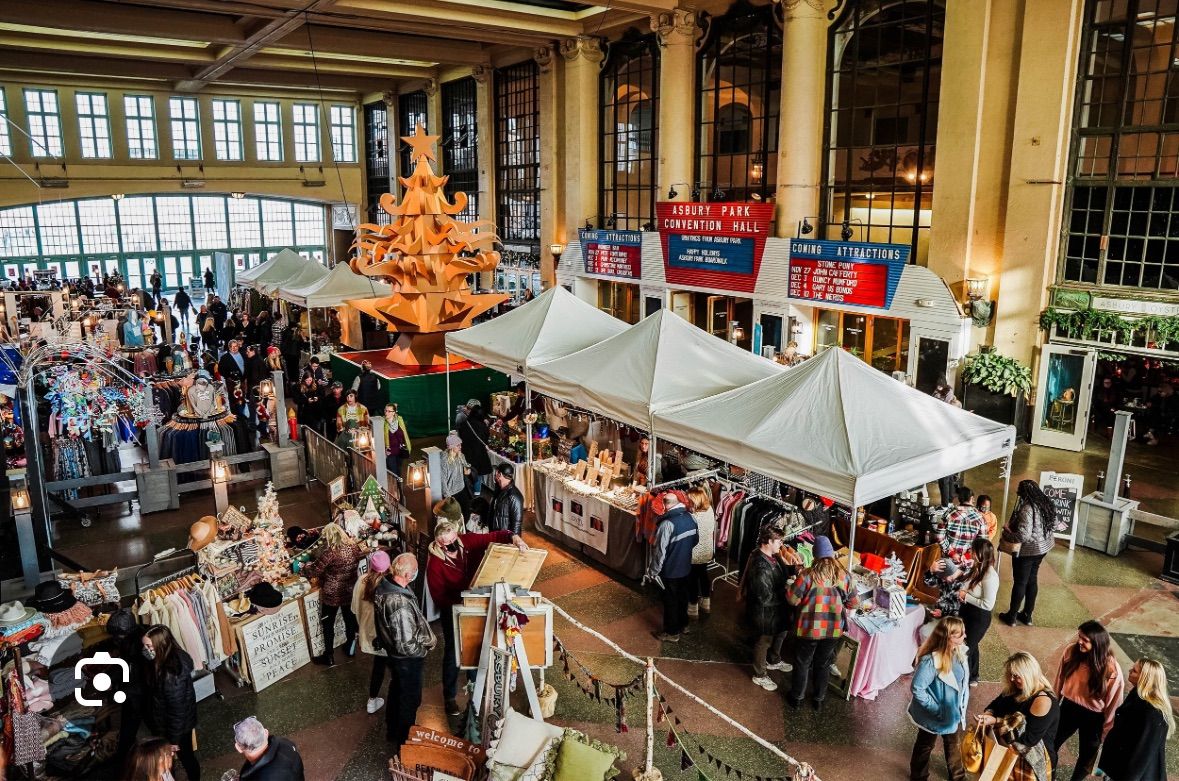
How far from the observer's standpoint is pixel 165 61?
26672mm

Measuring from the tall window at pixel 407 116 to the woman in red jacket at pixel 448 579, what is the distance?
26883 mm

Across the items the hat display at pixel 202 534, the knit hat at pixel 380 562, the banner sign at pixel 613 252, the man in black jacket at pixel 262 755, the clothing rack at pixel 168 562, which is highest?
the banner sign at pixel 613 252

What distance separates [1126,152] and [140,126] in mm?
32005

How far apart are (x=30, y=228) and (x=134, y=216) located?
3.62 m

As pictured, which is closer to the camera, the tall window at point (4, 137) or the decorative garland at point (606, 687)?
the decorative garland at point (606, 687)

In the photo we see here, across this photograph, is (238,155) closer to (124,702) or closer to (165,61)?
(165,61)

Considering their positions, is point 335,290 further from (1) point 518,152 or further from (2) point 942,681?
(2) point 942,681

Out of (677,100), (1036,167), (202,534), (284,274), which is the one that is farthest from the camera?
(284,274)

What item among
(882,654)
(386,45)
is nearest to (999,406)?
(882,654)

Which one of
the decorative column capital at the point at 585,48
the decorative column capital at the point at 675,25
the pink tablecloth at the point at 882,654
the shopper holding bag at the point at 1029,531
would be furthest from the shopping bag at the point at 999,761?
the decorative column capital at the point at 585,48

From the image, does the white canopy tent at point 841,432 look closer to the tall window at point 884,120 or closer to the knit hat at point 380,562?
the knit hat at point 380,562

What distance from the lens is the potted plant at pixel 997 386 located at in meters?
13.4

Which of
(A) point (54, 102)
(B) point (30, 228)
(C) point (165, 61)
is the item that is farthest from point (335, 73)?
(B) point (30, 228)

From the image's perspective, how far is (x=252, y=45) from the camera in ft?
71.4
